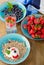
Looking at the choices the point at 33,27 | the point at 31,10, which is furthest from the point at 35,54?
the point at 31,10

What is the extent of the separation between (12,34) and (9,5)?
265mm

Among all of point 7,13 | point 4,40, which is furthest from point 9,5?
point 4,40

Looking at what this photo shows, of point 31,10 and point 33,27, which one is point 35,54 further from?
point 31,10

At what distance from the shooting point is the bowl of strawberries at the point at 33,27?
3.47 feet

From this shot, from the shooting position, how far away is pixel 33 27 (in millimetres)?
1075

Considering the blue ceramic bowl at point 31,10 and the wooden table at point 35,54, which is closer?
the wooden table at point 35,54

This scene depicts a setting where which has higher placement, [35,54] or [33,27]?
[33,27]

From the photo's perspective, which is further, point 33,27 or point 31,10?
point 31,10

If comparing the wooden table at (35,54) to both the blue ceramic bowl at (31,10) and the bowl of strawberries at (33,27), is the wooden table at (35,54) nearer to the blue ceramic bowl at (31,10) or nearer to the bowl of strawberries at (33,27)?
the bowl of strawberries at (33,27)

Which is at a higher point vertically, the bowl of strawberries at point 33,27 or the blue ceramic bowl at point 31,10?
the blue ceramic bowl at point 31,10

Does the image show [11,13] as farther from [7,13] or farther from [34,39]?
[34,39]

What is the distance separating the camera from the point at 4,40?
106 centimetres

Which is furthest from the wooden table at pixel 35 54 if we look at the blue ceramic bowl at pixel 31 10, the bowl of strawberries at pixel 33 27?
the blue ceramic bowl at pixel 31 10

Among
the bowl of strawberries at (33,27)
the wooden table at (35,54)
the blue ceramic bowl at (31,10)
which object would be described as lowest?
the wooden table at (35,54)
